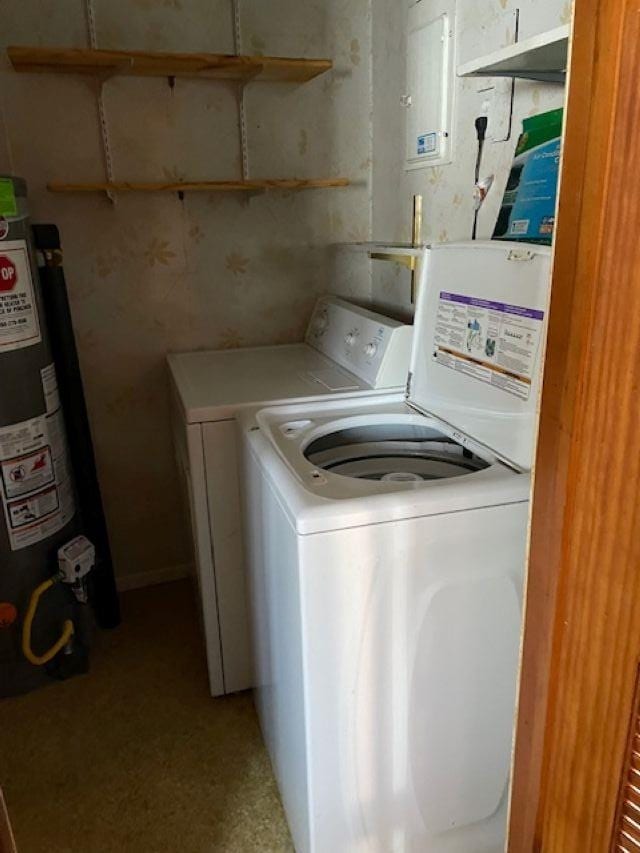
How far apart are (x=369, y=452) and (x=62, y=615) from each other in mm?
1106

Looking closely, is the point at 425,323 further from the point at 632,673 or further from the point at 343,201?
the point at 632,673

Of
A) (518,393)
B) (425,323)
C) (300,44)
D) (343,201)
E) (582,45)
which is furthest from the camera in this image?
(343,201)

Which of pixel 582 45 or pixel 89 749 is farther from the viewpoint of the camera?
pixel 89 749

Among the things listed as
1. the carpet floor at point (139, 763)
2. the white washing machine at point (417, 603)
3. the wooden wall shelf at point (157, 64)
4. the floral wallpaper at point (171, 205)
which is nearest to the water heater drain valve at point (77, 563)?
the carpet floor at point (139, 763)

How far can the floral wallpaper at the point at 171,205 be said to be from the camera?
2.05 m

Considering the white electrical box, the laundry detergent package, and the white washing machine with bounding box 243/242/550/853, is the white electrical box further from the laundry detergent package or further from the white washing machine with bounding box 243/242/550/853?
the white washing machine with bounding box 243/242/550/853

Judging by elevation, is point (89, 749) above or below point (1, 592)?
below

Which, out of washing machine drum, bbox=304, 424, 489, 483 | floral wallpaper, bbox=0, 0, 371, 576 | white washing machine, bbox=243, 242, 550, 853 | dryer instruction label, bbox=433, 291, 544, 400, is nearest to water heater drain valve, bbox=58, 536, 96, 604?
floral wallpaper, bbox=0, 0, 371, 576

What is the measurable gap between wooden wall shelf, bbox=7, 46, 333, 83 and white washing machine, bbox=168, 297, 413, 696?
0.76m

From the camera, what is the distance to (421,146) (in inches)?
80.0

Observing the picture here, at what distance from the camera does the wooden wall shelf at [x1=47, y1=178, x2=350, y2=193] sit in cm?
203

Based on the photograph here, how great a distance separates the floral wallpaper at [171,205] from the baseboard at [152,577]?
0.03 m

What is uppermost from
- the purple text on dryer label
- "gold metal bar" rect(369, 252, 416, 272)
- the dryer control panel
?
"gold metal bar" rect(369, 252, 416, 272)

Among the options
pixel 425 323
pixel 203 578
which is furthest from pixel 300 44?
pixel 203 578
